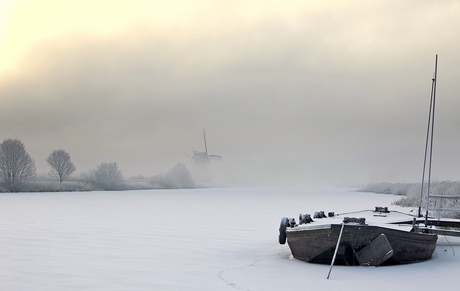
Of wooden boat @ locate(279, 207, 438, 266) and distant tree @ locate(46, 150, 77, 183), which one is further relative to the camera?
distant tree @ locate(46, 150, 77, 183)

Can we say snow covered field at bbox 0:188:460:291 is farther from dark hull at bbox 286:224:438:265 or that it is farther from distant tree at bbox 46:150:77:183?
Result: distant tree at bbox 46:150:77:183

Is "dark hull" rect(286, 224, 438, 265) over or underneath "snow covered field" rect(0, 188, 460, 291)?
over

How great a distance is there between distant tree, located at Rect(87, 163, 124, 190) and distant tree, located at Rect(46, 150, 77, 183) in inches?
291

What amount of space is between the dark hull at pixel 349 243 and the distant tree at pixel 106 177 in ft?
Result: 256

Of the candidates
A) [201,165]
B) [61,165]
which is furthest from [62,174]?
[201,165]

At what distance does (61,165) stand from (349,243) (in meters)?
91.8

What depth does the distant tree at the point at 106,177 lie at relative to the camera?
86.3 m

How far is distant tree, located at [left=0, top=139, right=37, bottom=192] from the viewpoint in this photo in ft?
239

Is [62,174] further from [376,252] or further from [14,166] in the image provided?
[376,252]

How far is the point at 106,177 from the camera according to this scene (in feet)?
289

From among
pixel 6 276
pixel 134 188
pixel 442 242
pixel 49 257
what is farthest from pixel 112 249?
pixel 134 188

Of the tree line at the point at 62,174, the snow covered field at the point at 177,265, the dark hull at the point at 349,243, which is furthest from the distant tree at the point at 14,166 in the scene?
the dark hull at the point at 349,243

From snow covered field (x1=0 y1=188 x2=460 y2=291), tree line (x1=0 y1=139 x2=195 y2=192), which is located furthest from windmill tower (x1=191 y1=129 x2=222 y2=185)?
snow covered field (x1=0 y1=188 x2=460 y2=291)

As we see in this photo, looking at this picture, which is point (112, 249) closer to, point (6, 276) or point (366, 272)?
point (6, 276)
